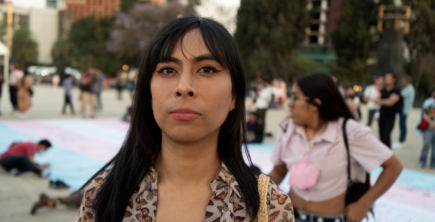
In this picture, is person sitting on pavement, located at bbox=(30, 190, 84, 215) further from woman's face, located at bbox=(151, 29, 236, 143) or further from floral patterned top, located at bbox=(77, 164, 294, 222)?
woman's face, located at bbox=(151, 29, 236, 143)

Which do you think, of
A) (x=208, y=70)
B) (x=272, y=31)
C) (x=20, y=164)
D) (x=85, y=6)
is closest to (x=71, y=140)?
(x=20, y=164)

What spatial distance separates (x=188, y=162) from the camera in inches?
61.6

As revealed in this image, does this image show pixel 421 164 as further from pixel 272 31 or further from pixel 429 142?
pixel 272 31

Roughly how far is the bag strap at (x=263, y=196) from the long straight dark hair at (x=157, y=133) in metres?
0.02

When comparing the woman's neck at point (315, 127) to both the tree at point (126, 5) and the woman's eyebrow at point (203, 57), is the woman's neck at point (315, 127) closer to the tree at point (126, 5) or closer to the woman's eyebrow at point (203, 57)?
the woman's eyebrow at point (203, 57)

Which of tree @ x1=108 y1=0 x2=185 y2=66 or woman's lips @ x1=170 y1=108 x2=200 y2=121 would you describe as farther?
tree @ x1=108 y1=0 x2=185 y2=66

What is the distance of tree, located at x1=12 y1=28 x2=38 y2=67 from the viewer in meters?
85.0

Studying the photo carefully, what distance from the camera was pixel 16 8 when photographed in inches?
4503

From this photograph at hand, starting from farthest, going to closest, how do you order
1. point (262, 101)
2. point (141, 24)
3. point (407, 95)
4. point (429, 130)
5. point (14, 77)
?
point (141, 24) < point (14, 77) < point (262, 101) < point (407, 95) < point (429, 130)

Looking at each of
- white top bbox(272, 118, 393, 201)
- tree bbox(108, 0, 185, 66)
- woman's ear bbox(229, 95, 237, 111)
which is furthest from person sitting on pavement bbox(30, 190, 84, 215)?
tree bbox(108, 0, 185, 66)

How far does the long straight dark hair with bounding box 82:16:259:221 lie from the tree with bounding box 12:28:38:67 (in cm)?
8743

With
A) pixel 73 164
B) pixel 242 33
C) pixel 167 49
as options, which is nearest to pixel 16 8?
pixel 242 33

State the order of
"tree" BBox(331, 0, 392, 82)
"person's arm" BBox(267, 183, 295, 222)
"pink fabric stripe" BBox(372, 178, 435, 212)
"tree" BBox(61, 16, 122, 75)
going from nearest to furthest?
"person's arm" BBox(267, 183, 295, 222) < "pink fabric stripe" BBox(372, 178, 435, 212) < "tree" BBox(331, 0, 392, 82) < "tree" BBox(61, 16, 122, 75)

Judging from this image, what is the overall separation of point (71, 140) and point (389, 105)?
715cm
